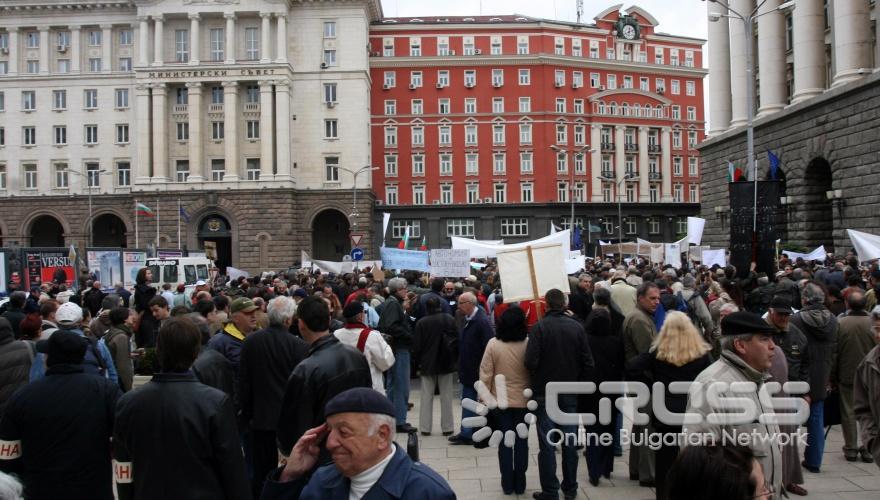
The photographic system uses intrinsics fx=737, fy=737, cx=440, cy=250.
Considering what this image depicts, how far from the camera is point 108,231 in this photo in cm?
5778

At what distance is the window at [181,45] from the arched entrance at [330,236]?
15041 mm

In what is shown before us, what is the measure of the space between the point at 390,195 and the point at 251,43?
16410 mm

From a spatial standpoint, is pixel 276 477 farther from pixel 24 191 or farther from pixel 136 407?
pixel 24 191

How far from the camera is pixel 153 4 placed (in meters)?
52.2

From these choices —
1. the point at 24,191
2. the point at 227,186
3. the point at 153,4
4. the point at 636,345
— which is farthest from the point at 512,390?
the point at 24,191

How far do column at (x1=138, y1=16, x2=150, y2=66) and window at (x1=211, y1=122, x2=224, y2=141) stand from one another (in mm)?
6222

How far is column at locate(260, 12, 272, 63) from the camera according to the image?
2055 inches

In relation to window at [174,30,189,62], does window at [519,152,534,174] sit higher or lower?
lower

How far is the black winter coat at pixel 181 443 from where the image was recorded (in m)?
4.07

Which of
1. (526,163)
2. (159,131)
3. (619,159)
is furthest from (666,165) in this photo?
(159,131)

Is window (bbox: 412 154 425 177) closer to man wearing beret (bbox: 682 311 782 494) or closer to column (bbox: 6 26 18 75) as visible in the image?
column (bbox: 6 26 18 75)

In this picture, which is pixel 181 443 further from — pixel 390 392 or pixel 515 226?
pixel 515 226

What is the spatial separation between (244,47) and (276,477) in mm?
54057

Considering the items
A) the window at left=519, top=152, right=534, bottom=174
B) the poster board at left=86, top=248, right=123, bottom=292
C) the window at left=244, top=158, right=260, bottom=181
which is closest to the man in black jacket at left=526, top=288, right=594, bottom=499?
the poster board at left=86, top=248, right=123, bottom=292
